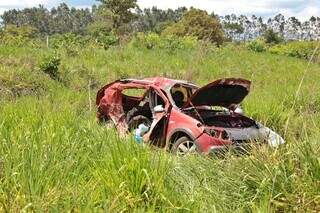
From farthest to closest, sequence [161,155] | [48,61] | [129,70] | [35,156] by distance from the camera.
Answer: [129,70] → [48,61] → [161,155] → [35,156]

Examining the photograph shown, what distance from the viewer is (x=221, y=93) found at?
9734 millimetres

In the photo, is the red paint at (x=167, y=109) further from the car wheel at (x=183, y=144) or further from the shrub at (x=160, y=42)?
the shrub at (x=160, y=42)

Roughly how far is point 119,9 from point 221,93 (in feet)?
153

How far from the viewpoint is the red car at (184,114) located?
845 centimetres

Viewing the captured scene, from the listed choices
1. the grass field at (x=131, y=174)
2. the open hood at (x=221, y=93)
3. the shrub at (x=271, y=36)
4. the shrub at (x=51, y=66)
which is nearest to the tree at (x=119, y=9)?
the shrub at (x=271, y=36)

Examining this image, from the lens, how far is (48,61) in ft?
56.2

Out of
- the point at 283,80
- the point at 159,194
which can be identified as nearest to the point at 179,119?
the point at 159,194

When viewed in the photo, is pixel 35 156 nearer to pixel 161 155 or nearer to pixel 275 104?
pixel 161 155

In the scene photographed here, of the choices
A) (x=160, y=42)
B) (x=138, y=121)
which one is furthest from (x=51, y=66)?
(x=160, y=42)

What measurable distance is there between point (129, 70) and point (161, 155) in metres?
15.4

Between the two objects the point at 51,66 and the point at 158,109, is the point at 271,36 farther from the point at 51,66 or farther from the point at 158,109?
the point at 158,109

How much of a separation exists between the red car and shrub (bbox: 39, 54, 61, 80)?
20.1 ft

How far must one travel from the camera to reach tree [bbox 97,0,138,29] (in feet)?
179

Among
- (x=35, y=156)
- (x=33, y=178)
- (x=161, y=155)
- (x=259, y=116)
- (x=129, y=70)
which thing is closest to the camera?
(x=33, y=178)
